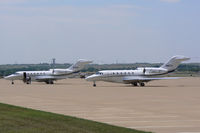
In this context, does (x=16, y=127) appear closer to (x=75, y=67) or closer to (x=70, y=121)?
(x=70, y=121)

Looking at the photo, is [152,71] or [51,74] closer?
[152,71]

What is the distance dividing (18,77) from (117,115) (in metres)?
58.5

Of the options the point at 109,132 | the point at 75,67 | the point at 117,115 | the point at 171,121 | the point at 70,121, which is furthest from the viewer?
the point at 75,67

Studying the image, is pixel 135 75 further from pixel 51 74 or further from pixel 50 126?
pixel 50 126

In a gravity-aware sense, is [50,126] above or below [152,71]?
below

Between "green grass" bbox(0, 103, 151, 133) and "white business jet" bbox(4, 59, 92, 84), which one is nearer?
"green grass" bbox(0, 103, 151, 133)

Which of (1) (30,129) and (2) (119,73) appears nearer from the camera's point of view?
(1) (30,129)

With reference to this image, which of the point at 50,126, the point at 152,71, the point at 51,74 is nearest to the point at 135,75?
the point at 152,71

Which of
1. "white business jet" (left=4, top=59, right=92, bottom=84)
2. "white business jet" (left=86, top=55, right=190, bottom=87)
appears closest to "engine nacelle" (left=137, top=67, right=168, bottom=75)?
"white business jet" (left=86, top=55, right=190, bottom=87)

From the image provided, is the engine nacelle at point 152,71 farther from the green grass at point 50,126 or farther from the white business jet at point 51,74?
the green grass at point 50,126

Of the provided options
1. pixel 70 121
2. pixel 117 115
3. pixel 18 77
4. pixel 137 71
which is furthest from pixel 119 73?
pixel 70 121

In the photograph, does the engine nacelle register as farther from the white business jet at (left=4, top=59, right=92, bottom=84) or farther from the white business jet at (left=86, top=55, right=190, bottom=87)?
the white business jet at (left=4, top=59, right=92, bottom=84)

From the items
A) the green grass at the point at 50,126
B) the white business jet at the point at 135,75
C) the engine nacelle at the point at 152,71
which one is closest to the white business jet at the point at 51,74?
the white business jet at the point at 135,75

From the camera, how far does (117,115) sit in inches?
856
